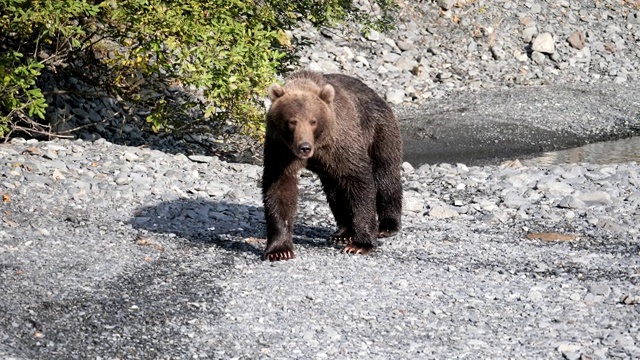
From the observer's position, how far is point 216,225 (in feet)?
30.8

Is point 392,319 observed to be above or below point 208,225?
above

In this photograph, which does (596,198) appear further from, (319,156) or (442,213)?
(319,156)

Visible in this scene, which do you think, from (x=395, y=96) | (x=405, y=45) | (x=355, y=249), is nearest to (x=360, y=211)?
(x=355, y=249)

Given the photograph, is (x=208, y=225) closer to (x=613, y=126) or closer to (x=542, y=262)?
(x=542, y=262)

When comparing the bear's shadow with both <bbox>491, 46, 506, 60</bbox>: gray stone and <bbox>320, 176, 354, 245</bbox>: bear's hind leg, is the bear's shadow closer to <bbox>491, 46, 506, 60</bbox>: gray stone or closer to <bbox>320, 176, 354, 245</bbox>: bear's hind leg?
<bbox>320, 176, 354, 245</bbox>: bear's hind leg

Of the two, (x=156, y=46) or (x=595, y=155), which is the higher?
(x=156, y=46)

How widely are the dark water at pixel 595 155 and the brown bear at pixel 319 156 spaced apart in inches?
260

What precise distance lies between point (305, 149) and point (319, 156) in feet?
1.49

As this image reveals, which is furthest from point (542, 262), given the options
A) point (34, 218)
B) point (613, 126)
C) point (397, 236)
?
point (613, 126)

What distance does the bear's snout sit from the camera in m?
7.77

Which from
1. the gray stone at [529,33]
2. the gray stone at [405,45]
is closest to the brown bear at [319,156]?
the gray stone at [405,45]

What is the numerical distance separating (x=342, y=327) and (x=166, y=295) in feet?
4.21

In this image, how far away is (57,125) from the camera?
1361 centimetres

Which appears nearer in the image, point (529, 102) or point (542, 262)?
point (542, 262)
